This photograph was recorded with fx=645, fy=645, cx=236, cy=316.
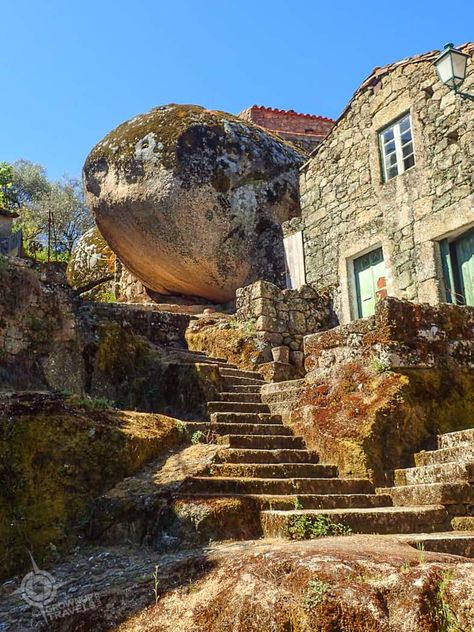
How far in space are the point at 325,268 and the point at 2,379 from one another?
6205 millimetres

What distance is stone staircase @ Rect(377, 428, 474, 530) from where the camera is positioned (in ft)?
15.1

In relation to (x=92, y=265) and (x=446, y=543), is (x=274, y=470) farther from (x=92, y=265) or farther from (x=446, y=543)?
(x=92, y=265)

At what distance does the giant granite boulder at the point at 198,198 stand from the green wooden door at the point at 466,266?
474 centimetres

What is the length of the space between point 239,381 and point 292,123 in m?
11.7

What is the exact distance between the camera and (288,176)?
14.2 meters

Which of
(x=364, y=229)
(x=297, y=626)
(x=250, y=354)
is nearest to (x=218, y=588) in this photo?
(x=297, y=626)

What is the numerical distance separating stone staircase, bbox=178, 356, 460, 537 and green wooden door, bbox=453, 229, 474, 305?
3939 millimetres

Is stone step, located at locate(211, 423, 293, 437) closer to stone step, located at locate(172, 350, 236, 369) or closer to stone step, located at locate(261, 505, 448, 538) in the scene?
stone step, located at locate(261, 505, 448, 538)

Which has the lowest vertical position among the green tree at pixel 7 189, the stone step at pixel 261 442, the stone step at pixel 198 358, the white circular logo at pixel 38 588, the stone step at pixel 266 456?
the white circular logo at pixel 38 588

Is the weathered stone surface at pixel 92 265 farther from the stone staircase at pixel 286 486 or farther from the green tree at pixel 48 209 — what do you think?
the stone staircase at pixel 286 486

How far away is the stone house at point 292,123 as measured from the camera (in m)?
17.6

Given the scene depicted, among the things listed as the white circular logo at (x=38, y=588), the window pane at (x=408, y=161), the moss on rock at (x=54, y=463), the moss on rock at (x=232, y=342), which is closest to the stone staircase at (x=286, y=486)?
the moss on rock at (x=54, y=463)

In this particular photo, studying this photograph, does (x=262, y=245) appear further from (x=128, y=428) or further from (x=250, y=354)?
(x=128, y=428)

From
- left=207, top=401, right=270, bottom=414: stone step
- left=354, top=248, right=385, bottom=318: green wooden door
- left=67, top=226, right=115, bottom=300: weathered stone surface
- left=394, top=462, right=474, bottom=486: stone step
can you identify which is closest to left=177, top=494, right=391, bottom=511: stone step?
left=394, top=462, right=474, bottom=486: stone step
